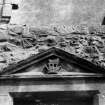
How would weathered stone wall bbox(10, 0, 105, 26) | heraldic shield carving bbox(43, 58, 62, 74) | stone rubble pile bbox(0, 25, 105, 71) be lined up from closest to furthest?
heraldic shield carving bbox(43, 58, 62, 74) → stone rubble pile bbox(0, 25, 105, 71) → weathered stone wall bbox(10, 0, 105, 26)

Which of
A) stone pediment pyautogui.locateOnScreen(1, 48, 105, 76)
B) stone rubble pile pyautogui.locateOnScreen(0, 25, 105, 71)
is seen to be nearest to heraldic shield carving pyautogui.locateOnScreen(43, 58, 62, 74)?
stone pediment pyautogui.locateOnScreen(1, 48, 105, 76)

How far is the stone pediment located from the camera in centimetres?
812

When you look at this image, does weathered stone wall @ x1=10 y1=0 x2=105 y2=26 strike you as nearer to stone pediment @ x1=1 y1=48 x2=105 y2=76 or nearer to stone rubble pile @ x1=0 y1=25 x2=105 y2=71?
stone rubble pile @ x1=0 y1=25 x2=105 y2=71

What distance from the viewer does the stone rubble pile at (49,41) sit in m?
8.45

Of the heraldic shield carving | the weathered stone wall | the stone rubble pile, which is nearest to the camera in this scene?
the heraldic shield carving

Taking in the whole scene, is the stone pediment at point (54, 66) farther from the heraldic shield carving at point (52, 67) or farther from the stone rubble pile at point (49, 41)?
the stone rubble pile at point (49, 41)

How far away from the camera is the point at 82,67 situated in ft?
27.0

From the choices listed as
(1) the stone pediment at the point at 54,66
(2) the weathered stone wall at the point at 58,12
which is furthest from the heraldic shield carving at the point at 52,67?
(2) the weathered stone wall at the point at 58,12

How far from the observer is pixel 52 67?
817 cm

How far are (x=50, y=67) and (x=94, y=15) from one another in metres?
1.94

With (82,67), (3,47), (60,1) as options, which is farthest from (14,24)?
(82,67)

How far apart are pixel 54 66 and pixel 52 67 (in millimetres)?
65

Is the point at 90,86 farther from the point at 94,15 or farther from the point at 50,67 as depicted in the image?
the point at 94,15

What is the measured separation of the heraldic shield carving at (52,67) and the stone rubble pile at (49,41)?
0.38 m
